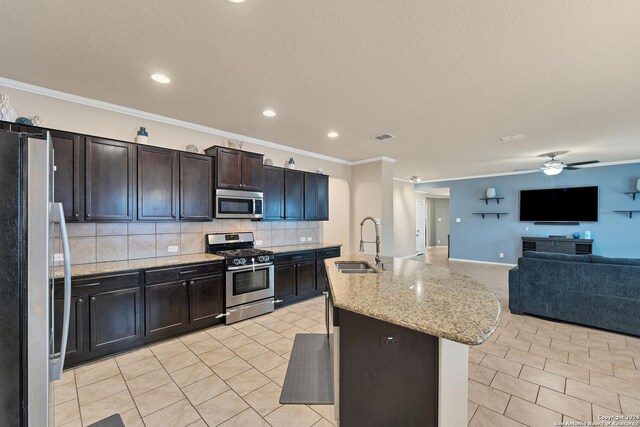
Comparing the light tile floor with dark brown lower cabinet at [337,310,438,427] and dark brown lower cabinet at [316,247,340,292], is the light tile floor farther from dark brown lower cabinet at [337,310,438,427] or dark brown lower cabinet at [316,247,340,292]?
dark brown lower cabinet at [316,247,340,292]

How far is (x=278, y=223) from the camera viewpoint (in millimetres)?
4949

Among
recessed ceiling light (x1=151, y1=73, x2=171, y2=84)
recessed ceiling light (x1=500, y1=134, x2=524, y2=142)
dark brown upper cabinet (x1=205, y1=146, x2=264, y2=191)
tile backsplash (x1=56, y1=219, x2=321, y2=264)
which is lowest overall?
tile backsplash (x1=56, y1=219, x2=321, y2=264)

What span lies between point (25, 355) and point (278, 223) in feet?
13.3

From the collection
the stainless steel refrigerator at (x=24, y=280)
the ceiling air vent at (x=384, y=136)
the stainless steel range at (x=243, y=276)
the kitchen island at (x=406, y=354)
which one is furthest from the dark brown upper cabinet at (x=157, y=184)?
the ceiling air vent at (x=384, y=136)

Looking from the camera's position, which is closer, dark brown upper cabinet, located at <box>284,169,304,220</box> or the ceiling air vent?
the ceiling air vent

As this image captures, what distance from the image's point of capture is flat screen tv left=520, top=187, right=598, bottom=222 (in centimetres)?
672

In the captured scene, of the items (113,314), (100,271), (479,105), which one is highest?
(479,105)

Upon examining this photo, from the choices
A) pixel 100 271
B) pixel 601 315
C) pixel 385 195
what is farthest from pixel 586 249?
pixel 100 271

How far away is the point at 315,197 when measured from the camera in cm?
517

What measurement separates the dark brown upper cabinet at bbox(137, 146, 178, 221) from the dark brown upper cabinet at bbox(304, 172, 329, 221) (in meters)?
2.23

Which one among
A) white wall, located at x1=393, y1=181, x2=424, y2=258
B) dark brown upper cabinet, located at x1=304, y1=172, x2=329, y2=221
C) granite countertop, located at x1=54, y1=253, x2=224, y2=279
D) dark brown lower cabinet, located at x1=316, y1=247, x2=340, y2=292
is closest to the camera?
granite countertop, located at x1=54, y1=253, x2=224, y2=279

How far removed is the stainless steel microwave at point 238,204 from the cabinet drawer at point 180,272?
724 mm

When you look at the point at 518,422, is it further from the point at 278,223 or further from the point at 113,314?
the point at 278,223

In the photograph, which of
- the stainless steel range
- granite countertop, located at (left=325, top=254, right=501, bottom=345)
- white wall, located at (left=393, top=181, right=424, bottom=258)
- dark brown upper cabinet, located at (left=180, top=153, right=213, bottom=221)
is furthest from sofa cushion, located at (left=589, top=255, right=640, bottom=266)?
white wall, located at (left=393, top=181, right=424, bottom=258)
